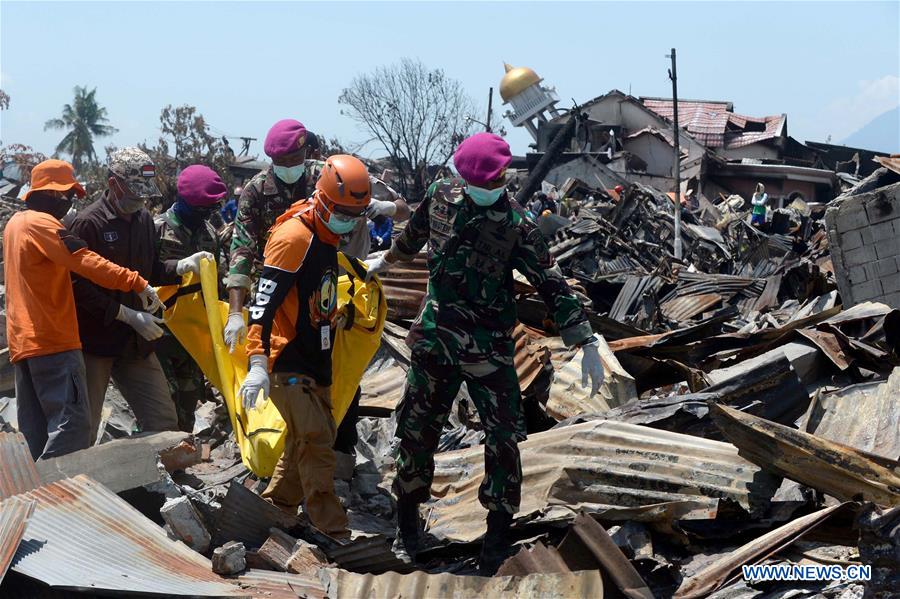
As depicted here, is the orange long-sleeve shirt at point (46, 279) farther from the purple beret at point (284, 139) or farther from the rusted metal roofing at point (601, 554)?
the rusted metal roofing at point (601, 554)

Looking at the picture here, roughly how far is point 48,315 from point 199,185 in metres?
1.26

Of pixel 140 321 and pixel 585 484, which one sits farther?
pixel 140 321

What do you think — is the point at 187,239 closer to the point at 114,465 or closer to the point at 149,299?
the point at 149,299

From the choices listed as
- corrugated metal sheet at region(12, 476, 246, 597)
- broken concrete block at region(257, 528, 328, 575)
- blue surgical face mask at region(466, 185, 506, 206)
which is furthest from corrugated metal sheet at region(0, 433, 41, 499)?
blue surgical face mask at region(466, 185, 506, 206)

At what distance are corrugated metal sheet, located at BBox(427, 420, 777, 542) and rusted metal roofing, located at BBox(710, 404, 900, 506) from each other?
0.20 meters

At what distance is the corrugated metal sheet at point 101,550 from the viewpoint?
363 centimetres

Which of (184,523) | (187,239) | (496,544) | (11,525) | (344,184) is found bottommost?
(496,544)

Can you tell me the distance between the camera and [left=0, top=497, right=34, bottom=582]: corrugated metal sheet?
3.63 meters

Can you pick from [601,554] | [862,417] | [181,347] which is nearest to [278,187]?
[181,347]

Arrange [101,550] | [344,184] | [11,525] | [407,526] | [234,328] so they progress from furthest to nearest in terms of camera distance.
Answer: [407,526] < [234,328] < [344,184] < [101,550] < [11,525]

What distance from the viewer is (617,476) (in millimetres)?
4816

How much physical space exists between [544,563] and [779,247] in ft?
50.9

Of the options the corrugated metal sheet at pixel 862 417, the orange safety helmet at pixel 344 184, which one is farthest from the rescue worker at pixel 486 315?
the corrugated metal sheet at pixel 862 417

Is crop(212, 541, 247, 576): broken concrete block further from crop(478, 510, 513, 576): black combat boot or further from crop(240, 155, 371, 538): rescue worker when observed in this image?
crop(478, 510, 513, 576): black combat boot
